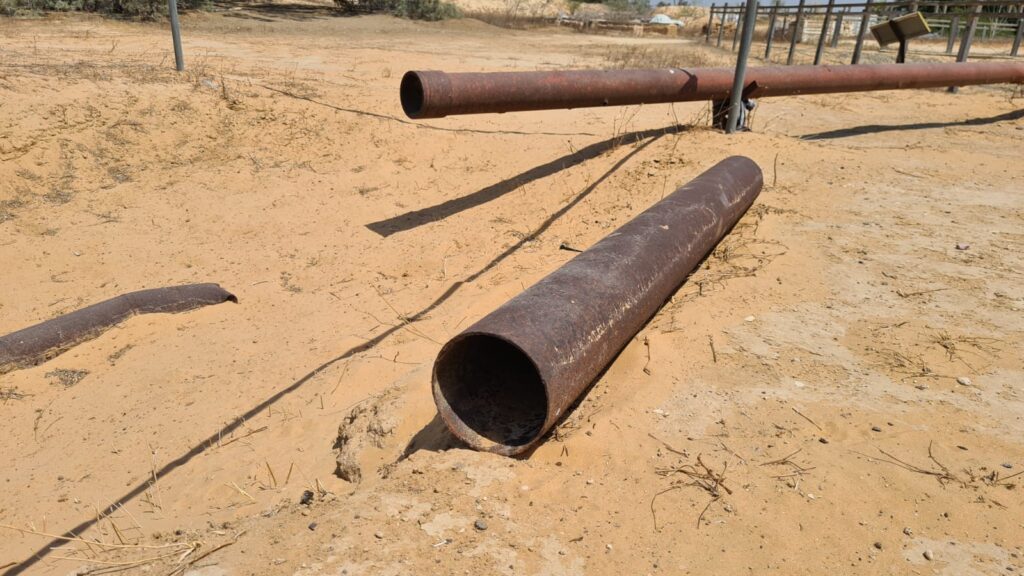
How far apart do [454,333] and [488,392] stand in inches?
60.9

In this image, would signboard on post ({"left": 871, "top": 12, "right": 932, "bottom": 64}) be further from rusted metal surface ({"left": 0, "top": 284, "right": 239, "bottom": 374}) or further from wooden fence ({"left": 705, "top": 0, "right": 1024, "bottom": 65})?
rusted metal surface ({"left": 0, "top": 284, "right": 239, "bottom": 374})

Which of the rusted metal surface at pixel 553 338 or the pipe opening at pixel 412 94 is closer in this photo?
the rusted metal surface at pixel 553 338

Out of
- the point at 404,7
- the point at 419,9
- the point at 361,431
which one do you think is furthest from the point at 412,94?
the point at 404,7

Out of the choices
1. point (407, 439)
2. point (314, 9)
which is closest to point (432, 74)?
point (407, 439)

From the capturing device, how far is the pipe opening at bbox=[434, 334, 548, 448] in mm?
3191

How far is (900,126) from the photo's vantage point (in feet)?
35.1

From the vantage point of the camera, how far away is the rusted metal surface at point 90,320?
5148mm

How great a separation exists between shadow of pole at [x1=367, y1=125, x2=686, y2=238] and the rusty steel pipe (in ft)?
2.59

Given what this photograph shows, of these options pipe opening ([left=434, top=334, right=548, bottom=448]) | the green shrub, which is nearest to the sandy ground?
pipe opening ([left=434, top=334, right=548, bottom=448])

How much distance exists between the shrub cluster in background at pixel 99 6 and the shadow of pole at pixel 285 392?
15.6 m

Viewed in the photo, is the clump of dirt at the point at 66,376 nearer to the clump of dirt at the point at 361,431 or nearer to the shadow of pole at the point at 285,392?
the shadow of pole at the point at 285,392

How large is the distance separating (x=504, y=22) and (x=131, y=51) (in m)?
19.4

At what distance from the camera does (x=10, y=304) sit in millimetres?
6160

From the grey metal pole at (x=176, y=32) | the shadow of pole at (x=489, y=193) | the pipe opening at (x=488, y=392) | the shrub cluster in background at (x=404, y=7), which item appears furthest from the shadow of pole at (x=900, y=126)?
the shrub cluster in background at (x=404, y=7)
